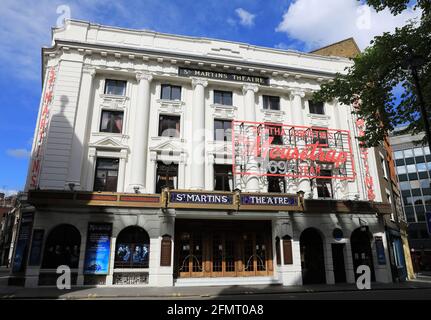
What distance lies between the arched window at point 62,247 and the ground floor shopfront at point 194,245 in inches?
1.9

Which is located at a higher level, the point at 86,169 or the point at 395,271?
the point at 86,169

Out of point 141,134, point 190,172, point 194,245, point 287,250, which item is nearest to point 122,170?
point 141,134

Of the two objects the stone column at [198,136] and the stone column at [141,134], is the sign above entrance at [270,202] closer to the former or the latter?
the stone column at [198,136]

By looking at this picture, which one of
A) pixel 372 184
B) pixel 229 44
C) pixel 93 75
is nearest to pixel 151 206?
pixel 93 75

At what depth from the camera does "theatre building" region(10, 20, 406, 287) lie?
1691cm

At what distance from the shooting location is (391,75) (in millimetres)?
13953

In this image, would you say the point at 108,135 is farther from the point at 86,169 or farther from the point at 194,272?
the point at 194,272

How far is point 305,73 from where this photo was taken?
23266 mm

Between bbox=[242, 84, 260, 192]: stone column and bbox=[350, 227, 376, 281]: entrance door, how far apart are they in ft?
23.9

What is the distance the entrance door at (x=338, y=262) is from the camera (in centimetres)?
1958

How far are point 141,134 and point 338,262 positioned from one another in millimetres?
14886

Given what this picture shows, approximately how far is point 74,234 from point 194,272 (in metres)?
7.02

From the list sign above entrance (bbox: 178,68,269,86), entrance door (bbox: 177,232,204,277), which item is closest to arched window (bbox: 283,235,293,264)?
entrance door (bbox: 177,232,204,277)

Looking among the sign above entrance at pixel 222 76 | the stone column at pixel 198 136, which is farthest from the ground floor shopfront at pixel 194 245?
the sign above entrance at pixel 222 76
